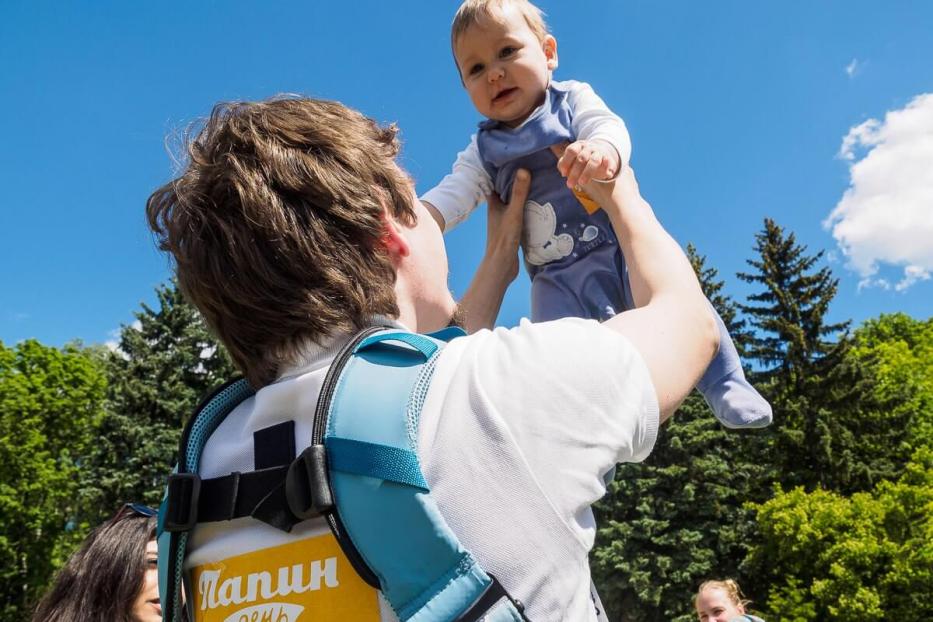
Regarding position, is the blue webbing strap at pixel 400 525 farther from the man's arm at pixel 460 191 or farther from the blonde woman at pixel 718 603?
the blonde woman at pixel 718 603

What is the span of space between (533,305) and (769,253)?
32929 mm

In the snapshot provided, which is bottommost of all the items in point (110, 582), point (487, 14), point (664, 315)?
point (664, 315)

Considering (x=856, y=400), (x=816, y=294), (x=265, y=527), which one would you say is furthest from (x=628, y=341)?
(x=816, y=294)

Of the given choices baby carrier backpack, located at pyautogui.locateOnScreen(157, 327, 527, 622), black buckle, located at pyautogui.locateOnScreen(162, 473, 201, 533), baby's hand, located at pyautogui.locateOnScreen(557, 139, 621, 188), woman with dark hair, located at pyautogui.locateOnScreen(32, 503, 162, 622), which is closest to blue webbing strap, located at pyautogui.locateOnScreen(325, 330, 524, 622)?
baby carrier backpack, located at pyautogui.locateOnScreen(157, 327, 527, 622)

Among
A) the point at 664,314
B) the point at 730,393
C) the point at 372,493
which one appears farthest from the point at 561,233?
the point at 372,493

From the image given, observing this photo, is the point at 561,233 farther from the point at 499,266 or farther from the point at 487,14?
the point at 487,14

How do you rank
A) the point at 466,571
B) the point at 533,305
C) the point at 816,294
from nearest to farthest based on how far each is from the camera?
the point at 466,571 → the point at 533,305 → the point at 816,294

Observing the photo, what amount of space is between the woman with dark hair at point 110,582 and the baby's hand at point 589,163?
1918mm

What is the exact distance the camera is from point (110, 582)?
2.64 meters

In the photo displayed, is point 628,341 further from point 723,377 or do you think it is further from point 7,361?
point 7,361

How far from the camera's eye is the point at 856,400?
29359 millimetres

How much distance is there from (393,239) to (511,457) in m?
0.47

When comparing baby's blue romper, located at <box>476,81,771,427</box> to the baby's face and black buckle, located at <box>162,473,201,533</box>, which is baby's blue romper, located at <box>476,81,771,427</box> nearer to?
the baby's face

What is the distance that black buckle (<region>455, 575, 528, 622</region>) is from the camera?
101 cm
